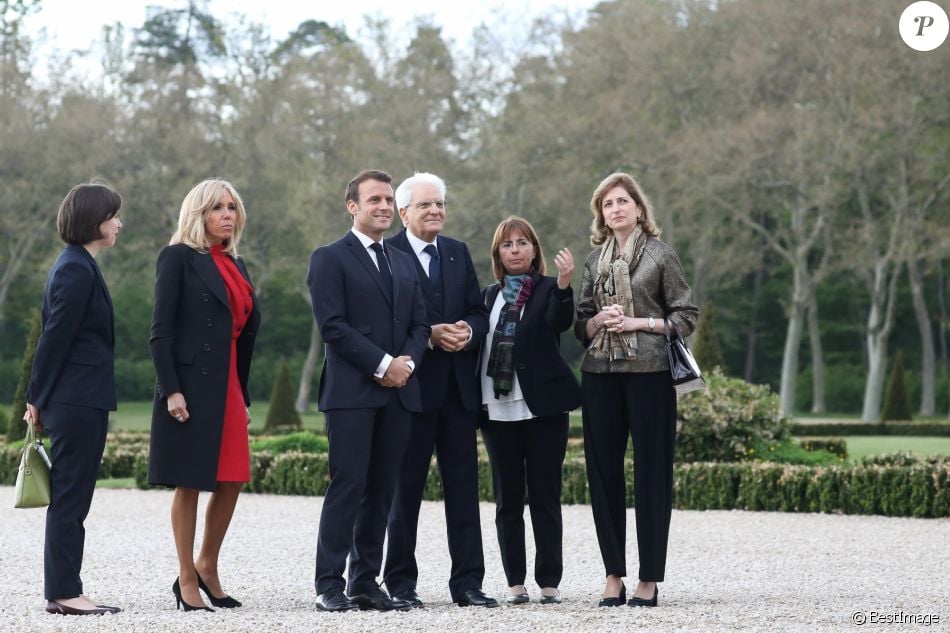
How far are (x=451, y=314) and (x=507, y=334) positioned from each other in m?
0.29

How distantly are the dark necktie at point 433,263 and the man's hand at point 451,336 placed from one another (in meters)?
0.30

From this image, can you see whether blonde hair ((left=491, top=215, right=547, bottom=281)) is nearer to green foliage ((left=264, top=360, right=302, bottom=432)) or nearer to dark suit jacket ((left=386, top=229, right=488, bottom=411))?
dark suit jacket ((left=386, top=229, right=488, bottom=411))

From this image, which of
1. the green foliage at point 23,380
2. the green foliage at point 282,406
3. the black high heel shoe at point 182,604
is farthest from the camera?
the green foliage at point 282,406

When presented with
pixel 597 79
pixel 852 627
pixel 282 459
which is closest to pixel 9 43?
pixel 597 79

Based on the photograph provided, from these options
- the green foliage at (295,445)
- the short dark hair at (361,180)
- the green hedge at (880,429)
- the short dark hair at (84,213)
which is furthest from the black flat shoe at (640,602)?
the green hedge at (880,429)

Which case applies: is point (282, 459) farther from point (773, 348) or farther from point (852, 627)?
point (773, 348)

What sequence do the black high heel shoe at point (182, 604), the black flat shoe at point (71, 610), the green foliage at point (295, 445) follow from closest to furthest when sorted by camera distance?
the black flat shoe at point (71, 610), the black high heel shoe at point (182, 604), the green foliage at point (295, 445)

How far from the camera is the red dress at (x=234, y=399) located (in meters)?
5.70

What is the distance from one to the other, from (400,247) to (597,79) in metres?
26.2

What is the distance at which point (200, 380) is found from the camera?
18.5 ft

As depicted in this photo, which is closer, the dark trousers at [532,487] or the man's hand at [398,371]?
the man's hand at [398,371]

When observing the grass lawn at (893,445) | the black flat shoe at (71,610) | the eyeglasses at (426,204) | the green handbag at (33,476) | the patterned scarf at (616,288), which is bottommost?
the black flat shoe at (71,610)

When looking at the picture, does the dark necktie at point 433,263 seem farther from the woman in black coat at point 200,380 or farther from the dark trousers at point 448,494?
the woman in black coat at point 200,380

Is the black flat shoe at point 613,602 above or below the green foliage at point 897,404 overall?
below
